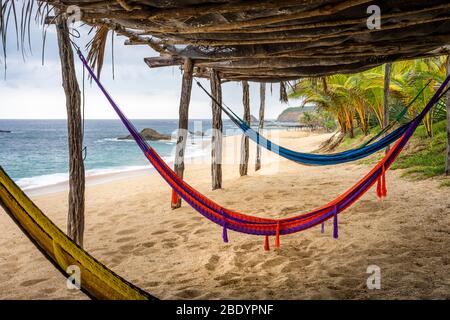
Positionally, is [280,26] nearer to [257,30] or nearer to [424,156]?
[257,30]

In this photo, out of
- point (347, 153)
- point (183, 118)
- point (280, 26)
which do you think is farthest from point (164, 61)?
point (347, 153)

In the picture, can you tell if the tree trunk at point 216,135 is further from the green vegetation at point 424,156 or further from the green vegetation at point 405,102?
the green vegetation at point 424,156

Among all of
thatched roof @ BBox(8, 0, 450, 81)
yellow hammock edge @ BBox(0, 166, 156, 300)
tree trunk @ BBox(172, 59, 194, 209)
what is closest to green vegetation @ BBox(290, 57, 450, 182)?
thatched roof @ BBox(8, 0, 450, 81)

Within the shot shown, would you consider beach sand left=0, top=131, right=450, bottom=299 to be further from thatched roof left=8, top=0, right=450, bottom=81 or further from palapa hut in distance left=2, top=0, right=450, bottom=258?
thatched roof left=8, top=0, right=450, bottom=81

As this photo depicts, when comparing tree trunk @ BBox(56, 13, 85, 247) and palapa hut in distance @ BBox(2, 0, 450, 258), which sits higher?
palapa hut in distance @ BBox(2, 0, 450, 258)

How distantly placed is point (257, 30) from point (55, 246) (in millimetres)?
1738

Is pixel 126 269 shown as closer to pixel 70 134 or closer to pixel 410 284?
pixel 70 134

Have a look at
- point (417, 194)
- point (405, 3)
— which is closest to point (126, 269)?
point (405, 3)

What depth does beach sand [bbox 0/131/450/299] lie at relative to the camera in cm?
172

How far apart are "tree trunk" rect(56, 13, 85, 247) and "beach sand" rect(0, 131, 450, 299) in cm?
37

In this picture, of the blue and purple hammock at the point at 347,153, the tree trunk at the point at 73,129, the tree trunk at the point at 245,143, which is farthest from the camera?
the tree trunk at the point at 245,143

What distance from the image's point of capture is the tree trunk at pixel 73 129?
2098 mm

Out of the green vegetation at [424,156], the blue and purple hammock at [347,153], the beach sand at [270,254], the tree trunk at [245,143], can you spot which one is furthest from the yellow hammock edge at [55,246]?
the tree trunk at [245,143]

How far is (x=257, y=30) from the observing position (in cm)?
208
